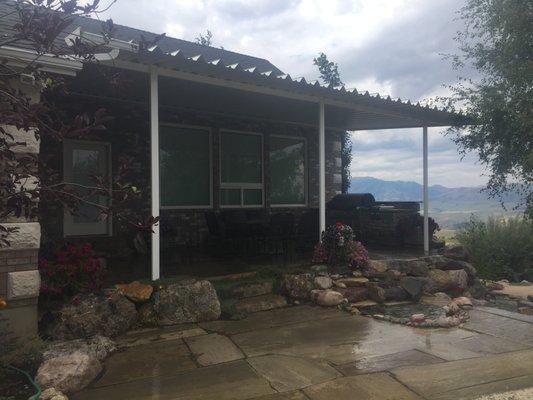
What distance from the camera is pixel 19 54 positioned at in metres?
4.30

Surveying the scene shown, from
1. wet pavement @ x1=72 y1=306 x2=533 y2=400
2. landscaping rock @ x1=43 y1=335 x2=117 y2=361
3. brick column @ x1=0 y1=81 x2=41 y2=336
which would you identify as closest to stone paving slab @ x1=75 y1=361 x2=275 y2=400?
wet pavement @ x1=72 y1=306 x2=533 y2=400

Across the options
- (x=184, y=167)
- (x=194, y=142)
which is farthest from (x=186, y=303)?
(x=194, y=142)

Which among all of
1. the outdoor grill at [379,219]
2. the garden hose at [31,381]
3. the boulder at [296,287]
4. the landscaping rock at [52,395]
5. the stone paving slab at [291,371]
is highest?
the outdoor grill at [379,219]

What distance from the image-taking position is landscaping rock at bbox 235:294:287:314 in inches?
238

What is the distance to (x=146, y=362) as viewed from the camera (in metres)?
4.33

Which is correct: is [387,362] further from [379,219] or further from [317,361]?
[379,219]

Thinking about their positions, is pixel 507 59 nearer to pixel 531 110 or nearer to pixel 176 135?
pixel 531 110

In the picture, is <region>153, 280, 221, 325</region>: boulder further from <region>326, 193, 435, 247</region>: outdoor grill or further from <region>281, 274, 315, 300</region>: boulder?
<region>326, 193, 435, 247</region>: outdoor grill

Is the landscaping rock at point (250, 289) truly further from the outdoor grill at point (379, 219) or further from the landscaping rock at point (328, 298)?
the outdoor grill at point (379, 219)

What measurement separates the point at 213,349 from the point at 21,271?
2.11m

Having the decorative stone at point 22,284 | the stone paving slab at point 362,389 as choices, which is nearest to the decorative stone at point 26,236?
→ the decorative stone at point 22,284

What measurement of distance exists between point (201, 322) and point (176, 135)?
5030mm

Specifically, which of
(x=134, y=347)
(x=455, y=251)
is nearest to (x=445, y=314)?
(x=455, y=251)

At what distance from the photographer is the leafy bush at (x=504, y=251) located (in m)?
10.9
